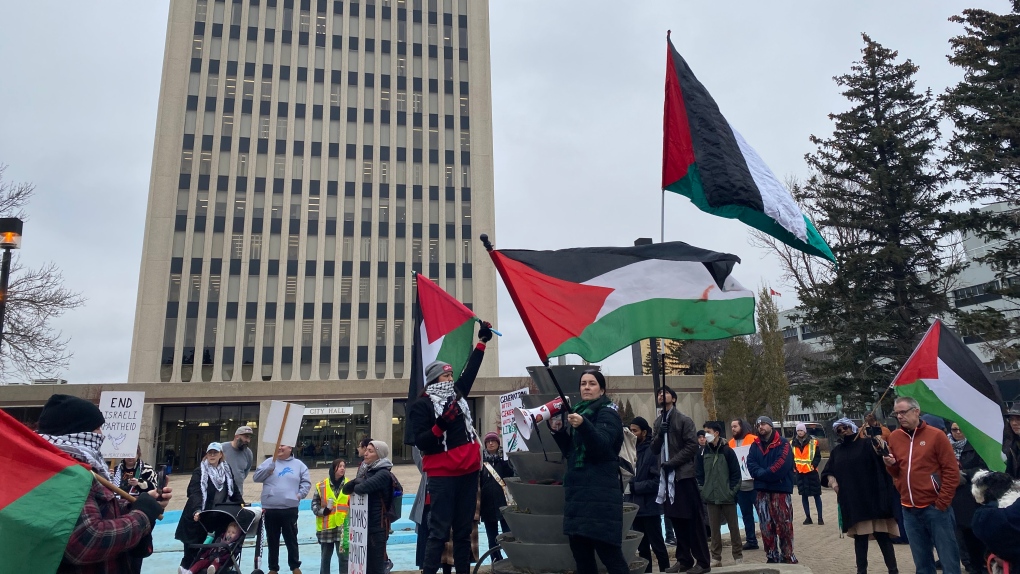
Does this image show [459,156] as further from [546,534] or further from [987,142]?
[546,534]

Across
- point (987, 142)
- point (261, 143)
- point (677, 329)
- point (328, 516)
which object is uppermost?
point (261, 143)

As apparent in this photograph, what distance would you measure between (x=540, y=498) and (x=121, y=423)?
22.5ft

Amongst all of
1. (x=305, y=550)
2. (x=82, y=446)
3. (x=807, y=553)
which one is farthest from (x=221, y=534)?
(x=807, y=553)

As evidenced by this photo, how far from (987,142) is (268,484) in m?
26.1

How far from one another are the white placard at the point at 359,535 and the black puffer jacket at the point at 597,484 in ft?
11.1

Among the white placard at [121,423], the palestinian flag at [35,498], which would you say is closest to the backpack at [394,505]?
the white placard at [121,423]

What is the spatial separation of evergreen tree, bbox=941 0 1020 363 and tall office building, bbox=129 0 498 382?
31.8m

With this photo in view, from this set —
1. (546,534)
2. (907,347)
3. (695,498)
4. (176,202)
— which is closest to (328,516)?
(546,534)

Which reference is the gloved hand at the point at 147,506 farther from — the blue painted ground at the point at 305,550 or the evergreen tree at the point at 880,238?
the evergreen tree at the point at 880,238

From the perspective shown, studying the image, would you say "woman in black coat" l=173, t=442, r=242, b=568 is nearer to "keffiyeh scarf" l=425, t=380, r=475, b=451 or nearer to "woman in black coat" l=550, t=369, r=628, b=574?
"keffiyeh scarf" l=425, t=380, r=475, b=451

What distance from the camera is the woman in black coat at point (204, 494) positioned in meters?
7.47

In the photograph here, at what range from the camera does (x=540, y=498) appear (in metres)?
5.95

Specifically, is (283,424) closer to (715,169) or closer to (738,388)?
(715,169)

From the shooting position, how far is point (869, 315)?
26.6 metres
